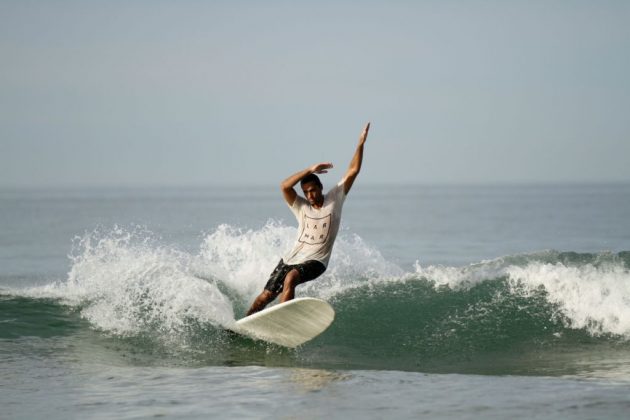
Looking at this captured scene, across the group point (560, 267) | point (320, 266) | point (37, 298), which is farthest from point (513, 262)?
point (37, 298)

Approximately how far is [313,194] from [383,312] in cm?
294

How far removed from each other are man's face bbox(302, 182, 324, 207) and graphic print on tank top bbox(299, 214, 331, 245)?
0.58ft

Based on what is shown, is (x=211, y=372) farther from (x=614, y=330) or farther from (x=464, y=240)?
(x=464, y=240)

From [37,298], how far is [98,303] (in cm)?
146

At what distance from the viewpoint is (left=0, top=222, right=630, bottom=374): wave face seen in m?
10.3

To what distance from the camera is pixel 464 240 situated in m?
32.1

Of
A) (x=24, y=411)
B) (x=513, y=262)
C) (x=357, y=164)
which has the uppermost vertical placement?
(x=357, y=164)

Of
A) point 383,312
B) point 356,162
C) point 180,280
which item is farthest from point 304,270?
point 180,280

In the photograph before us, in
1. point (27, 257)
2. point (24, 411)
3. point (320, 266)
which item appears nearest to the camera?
point (24, 411)

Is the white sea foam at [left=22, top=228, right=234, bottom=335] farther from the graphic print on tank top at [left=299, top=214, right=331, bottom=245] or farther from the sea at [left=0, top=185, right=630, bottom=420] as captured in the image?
the graphic print on tank top at [left=299, top=214, right=331, bottom=245]

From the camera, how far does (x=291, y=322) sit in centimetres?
997

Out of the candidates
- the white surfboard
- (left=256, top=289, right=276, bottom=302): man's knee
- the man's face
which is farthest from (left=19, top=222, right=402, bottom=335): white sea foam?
the man's face

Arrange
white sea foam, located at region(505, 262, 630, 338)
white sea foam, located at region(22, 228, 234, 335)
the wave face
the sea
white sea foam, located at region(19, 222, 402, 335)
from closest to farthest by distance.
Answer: the sea → the wave face → white sea foam, located at region(505, 262, 630, 338) → white sea foam, located at region(22, 228, 234, 335) → white sea foam, located at region(19, 222, 402, 335)

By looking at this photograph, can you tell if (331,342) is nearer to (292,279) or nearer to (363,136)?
(292,279)
